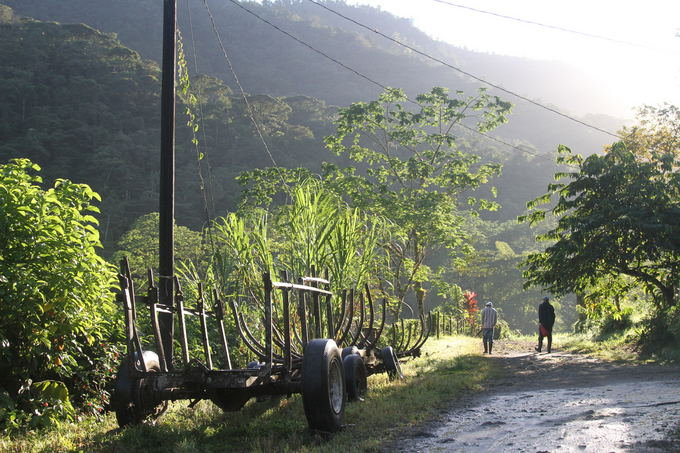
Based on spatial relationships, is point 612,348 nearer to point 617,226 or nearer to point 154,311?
point 617,226

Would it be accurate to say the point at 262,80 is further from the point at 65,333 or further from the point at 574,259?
the point at 65,333

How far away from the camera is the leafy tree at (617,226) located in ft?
46.7

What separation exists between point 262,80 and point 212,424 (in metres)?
96.8

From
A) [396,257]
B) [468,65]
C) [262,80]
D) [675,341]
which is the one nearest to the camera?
[675,341]

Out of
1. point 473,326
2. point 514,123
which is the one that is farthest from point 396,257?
point 514,123

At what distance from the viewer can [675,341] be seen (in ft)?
46.1

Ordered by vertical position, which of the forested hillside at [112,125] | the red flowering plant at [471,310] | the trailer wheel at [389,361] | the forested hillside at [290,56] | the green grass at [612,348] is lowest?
the red flowering plant at [471,310]

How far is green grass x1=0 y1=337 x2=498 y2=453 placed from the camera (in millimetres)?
5629

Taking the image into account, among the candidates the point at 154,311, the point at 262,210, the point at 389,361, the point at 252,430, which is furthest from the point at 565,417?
the point at 262,210

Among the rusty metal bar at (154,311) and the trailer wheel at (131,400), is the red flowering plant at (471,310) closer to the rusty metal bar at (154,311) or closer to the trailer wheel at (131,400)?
the trailer wheel at (131,400)

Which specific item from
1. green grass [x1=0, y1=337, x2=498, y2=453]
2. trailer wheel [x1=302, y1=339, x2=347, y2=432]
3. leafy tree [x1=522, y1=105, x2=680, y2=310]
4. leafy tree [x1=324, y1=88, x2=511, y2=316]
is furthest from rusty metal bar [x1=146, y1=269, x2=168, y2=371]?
leafy tree [x1=324, y1=88, x2=511, y2=316]

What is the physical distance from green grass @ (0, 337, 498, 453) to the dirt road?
384 mm

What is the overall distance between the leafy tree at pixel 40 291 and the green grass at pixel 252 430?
0.53 metres

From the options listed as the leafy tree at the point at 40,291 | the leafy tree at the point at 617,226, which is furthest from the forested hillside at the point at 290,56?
the leafy tree at the point at 40,291
